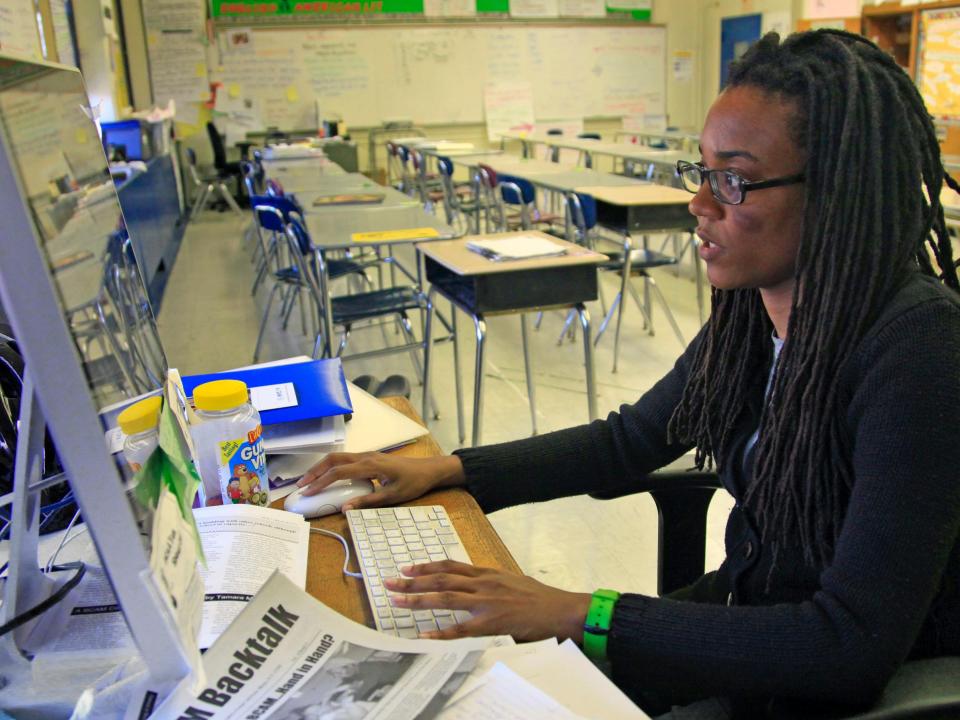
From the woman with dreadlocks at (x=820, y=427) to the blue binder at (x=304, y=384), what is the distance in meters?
0.44

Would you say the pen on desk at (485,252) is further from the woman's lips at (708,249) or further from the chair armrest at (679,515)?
the woman's lips at (708,249)

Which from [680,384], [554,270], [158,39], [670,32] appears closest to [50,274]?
[680,384]

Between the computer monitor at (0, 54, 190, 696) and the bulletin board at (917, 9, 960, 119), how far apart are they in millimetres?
6622

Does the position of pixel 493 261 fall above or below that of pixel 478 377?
above

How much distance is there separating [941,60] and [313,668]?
7025 mm

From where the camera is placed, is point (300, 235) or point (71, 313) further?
point (300, 235)

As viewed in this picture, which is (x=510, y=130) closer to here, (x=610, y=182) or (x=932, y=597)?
(x=610, y=182)

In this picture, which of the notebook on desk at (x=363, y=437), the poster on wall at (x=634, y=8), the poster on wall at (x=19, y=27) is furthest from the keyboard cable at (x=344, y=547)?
the poster on wall at (x=634, y=8)

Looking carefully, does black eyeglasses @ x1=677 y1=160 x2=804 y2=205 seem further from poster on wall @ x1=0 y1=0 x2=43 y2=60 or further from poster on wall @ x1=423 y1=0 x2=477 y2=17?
poster on wall @ x1=423 y1=0 x2=477 y2=17

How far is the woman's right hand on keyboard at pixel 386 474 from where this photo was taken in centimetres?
111

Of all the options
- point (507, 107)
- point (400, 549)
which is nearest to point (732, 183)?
point (400, 549)

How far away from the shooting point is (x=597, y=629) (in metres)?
0.83

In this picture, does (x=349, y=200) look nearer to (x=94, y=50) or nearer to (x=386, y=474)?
(x=386, y=474)

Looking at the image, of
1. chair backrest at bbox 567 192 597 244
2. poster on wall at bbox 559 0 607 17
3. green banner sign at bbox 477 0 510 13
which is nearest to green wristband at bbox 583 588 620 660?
chair backrest at bbox 567 192 597 244
